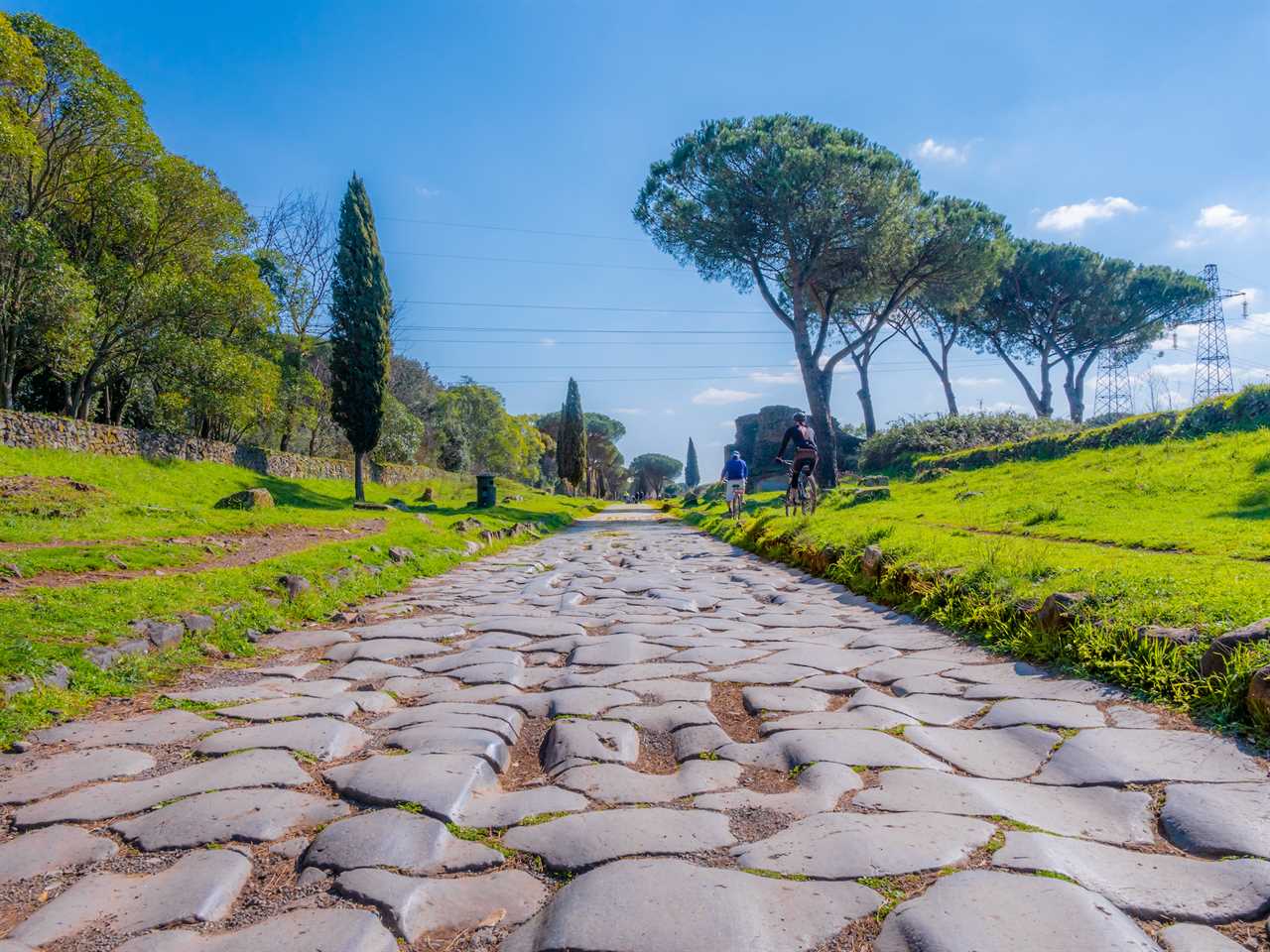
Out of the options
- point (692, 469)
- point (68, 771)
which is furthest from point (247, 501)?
point (692, 469)

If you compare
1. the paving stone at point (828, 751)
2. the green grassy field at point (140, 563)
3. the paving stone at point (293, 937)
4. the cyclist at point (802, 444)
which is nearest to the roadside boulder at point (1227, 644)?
the paving stone at point (828, 751)

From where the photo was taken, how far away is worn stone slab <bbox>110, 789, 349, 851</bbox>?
2.13 meters

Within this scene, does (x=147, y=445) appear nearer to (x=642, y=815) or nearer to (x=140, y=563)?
(x=140, y=563)

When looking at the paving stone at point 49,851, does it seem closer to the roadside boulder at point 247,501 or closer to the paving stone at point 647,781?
the paving stone at point 647,781

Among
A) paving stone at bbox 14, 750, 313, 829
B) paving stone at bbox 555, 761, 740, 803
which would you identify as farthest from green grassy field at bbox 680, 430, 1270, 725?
paving stone at bbox 14, 750, 313, 829

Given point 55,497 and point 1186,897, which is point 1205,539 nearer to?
point 1186,897

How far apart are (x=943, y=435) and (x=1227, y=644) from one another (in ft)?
79.0

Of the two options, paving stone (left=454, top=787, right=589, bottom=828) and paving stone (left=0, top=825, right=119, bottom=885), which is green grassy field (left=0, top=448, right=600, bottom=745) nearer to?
paving stone (left=0, top=825, right=119, bottom=885)

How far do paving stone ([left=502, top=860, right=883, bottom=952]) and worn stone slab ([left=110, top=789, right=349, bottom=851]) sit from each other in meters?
0.98

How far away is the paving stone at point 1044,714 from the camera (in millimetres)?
2985

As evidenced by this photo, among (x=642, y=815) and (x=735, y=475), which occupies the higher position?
(x=735, y=475)

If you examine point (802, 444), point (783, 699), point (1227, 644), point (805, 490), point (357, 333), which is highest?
point (357, 333)

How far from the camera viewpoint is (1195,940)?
1.54 m

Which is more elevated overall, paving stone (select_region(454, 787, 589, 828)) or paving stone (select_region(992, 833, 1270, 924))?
paving stone (select_region(992, 833, 1270, 924))
